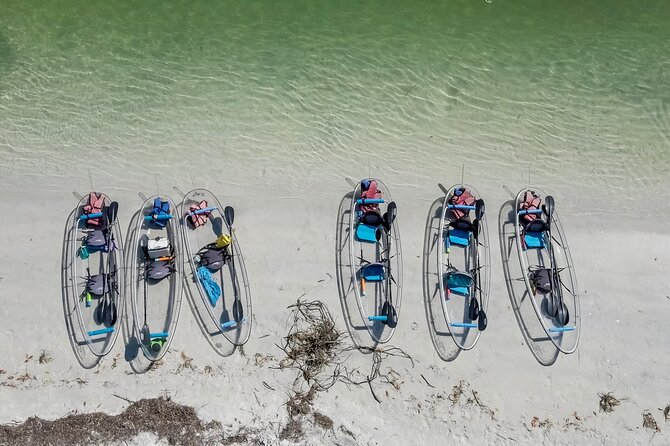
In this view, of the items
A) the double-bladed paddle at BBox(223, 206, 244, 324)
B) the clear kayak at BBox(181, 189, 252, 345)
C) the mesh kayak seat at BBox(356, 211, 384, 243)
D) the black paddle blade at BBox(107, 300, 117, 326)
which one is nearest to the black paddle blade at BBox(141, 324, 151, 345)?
Result: the black paddle blade at BBox(107, 300, 117, 326)

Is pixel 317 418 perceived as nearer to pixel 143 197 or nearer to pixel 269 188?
pixel 269 188

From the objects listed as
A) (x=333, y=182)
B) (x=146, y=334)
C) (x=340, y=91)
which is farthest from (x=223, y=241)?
(x=340, y=91)

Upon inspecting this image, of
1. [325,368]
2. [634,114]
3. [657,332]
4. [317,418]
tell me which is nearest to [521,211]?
[657,332]

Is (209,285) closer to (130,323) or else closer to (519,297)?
(130,323)

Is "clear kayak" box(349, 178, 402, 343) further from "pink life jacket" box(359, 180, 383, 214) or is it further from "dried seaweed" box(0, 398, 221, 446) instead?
"dried seaweed" box(0, 398, 221, 446)

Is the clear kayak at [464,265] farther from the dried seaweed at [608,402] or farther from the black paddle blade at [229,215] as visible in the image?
the black paddle blade at [229,215]

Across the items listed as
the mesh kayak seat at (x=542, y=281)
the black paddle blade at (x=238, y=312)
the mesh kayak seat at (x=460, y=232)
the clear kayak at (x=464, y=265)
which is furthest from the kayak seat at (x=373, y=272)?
the mesh kayak seat at (x=542, y=281)
